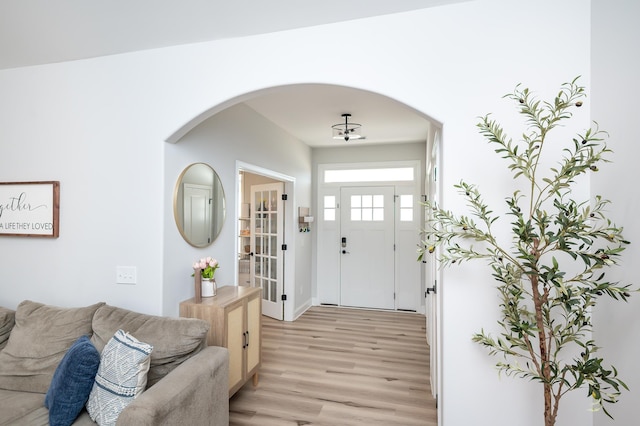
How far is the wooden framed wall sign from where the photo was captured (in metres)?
2.67

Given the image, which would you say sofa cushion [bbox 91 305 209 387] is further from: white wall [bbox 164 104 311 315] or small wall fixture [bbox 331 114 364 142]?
small wall fixture [bbox 331 114 364 142]

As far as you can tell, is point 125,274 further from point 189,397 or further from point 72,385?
point 189,397

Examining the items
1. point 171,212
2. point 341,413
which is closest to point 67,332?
point 171,212

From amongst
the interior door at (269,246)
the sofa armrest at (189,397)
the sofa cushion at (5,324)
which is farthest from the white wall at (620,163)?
the interior door at (269,246)

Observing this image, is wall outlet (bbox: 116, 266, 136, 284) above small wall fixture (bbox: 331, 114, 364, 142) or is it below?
below

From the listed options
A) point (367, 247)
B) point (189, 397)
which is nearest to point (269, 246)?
point (367, 247)

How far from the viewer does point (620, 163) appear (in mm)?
1599

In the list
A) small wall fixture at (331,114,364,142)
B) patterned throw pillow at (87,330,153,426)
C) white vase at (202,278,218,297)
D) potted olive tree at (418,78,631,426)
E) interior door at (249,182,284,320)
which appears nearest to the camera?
potted olive tree at (418,78,631,426)

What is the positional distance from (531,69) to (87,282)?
10.4ft

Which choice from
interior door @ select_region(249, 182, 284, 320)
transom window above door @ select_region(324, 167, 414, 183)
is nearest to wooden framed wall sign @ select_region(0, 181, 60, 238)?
interior door @ select_region(249, 182, 284, 320)

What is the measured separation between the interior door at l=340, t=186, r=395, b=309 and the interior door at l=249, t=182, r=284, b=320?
1.22m

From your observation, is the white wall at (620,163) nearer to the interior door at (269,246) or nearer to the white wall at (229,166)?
the white wall at (229,166)

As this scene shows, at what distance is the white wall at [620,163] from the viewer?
1.52m

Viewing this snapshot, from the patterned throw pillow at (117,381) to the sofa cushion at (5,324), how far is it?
3.47ft
